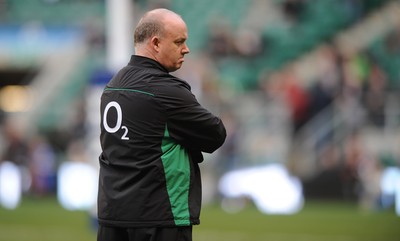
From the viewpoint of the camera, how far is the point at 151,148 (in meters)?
4.62

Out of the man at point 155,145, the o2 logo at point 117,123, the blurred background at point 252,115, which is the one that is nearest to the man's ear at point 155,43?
the man at point 155,145

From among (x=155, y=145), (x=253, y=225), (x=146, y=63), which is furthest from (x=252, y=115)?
(x=155, y=145)

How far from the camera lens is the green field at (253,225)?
12.0 meters

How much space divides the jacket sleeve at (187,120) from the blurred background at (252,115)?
7284mm

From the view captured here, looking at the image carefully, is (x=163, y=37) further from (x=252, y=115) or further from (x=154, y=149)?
(x=252, y=115)

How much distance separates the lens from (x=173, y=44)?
15.4 ft

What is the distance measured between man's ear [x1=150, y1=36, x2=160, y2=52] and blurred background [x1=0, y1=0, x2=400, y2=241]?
24.1 ft

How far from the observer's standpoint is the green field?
39.4 ft

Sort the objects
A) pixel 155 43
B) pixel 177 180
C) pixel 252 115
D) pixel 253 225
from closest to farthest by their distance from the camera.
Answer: pixel 177 180 → pixel 155 43 → pixel 253 225 → pixel 252 115

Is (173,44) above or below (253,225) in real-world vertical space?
below

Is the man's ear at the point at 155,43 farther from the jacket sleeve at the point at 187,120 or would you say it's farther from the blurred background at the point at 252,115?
the blurred background at the point at 252,115

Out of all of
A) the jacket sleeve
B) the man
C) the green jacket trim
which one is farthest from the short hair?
the green jacket trim

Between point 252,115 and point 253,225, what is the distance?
17.3 feet

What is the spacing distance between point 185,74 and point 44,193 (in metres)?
3.92
